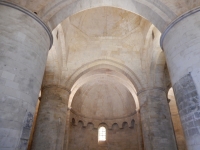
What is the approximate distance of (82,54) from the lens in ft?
39.2

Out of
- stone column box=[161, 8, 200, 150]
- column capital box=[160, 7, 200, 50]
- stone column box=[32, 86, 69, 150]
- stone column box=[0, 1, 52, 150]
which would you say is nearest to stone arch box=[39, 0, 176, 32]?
column capital box=[160, 7, 200, 50]

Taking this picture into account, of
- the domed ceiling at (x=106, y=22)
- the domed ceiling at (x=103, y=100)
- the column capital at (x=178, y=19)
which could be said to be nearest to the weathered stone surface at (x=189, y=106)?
the column capital at (x=178, y=19)

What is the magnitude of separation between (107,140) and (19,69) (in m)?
14.8

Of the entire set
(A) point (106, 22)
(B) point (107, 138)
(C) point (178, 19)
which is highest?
(A) point (106, 22)

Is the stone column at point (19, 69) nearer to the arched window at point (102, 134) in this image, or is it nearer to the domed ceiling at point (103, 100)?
the domed ceiling at point (103, 100)

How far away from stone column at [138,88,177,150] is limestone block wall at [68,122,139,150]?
23.5 ft

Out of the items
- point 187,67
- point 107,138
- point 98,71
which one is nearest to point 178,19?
point 187,67

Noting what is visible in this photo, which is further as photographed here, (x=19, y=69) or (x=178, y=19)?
(x=178, y=19)

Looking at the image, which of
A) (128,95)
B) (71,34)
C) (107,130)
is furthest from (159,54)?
(107,130)

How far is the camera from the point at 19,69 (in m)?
4.57

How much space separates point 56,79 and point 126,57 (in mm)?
5122

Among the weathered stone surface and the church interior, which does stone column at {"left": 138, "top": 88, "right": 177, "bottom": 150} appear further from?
the weathered stone surface

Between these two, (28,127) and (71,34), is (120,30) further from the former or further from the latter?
(28,127)

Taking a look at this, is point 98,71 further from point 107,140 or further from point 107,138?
point 107,140
